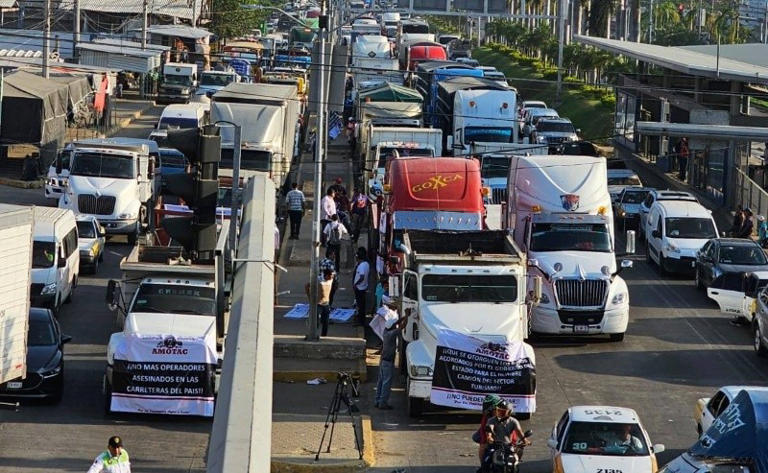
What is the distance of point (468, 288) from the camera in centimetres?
2636

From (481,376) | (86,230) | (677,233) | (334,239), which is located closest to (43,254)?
(86,230)

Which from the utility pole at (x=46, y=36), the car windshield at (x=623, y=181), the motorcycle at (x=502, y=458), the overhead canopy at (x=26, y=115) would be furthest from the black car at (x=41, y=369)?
the utility pole at (x=46, y=36)

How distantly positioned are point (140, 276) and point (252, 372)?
65.1 ft

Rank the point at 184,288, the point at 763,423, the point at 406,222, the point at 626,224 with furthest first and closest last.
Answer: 1. the point at 626,224
2. the point at 406,222
3. the point at 184,288
4. the point at 763,423

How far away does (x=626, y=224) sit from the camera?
153ft

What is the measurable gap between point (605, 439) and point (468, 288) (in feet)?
21.5

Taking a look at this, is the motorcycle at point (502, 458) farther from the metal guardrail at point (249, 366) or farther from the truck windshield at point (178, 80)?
the truck windshield at point (178, 80)

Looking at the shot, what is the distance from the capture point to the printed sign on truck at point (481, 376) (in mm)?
24297

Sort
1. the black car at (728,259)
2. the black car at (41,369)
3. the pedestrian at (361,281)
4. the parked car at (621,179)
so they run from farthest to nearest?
the parked car at (621,179) < the black car at (728,259) < the pedestrian at (361,281) < the black car at (41,369)

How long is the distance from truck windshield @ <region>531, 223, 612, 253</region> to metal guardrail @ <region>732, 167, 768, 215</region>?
16.0m

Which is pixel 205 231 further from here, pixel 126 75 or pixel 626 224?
pixel 126 75

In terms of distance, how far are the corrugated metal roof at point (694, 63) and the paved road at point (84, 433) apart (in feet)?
89.3

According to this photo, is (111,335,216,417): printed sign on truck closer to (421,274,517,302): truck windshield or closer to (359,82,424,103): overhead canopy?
(421,274,517,302): truck windshield

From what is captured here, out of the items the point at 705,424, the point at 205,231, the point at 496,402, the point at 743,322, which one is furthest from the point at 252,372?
the point at 743,322
